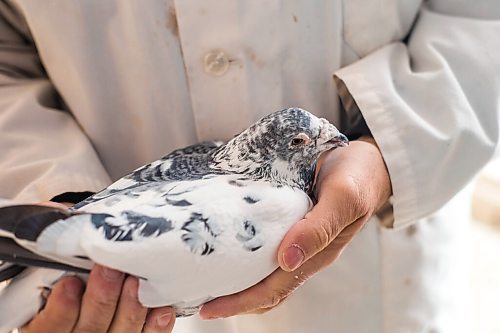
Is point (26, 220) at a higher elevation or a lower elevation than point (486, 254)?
higher

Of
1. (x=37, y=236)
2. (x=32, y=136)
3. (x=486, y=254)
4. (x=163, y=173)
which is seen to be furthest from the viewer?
(x=486, y=254)

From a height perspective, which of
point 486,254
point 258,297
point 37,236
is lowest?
point 486,254

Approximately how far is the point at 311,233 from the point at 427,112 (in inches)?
7.0

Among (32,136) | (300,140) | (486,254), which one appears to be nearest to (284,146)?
(300,140)

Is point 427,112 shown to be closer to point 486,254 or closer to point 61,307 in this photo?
point 61,307

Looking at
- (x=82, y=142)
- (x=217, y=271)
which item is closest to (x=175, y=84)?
(x=82, y=142)

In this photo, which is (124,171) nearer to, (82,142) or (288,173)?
(82,142)

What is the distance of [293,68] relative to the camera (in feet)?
1.69

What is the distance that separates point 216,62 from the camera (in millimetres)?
497

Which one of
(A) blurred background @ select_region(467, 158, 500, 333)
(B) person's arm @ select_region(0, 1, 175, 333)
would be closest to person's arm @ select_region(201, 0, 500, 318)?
(B) person's arm @ select_region(0, 1, 175, 333)

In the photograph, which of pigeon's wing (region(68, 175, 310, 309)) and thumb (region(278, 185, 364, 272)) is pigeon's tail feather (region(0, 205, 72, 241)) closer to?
pigeon's wing (region(68, 175, 310, 309))

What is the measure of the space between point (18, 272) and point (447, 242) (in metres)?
0.38

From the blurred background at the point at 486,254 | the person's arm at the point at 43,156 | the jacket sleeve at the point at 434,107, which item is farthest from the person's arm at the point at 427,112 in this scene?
the blurred background at the point at 486,254

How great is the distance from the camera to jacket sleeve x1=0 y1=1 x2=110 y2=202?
495 millimetres
